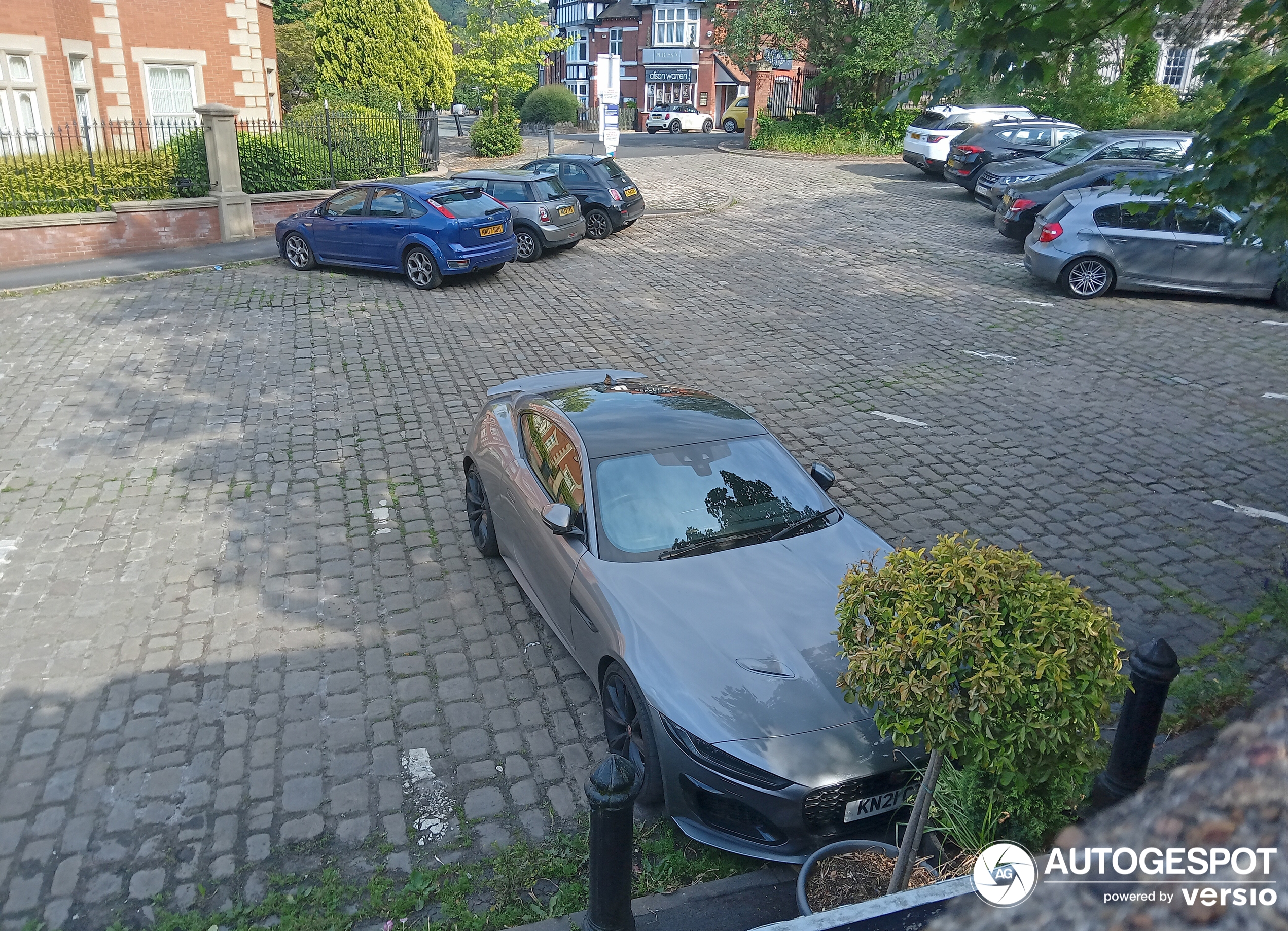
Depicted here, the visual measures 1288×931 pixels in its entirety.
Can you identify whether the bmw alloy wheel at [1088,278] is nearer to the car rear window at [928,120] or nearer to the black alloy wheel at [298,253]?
the black alloy wheel at [298,253]

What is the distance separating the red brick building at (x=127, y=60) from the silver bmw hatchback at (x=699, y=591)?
671 inches

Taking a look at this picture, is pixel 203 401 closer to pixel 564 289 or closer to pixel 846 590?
pixel 564 289

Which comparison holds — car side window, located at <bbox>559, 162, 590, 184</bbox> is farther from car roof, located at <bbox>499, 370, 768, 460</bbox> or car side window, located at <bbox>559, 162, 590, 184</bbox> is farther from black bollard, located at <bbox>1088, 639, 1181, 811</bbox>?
black bollard, located at <bbox>1088, 639, 1181, 811</bbox>

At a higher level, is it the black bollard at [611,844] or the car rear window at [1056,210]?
the car rear window at [1056,210]

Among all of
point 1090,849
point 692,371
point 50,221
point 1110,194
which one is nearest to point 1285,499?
point 692,371

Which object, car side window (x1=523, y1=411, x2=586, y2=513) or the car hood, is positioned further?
A: car side window (x1=523, y1=411, x2=586, y2=513)

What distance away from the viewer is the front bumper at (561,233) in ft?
54.5

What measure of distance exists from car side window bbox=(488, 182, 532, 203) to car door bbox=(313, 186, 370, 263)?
2414 mm

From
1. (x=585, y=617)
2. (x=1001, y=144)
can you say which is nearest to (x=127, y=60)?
(x=1001, y=144)

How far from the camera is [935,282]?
15242mm

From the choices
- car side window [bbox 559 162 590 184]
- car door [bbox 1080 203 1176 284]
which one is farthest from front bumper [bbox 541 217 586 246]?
car door [bbox 1080 203 1176 284]

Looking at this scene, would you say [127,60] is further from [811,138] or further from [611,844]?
[611,844]

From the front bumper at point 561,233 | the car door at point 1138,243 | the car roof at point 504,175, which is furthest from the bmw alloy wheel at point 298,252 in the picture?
the car door at point 1138,243

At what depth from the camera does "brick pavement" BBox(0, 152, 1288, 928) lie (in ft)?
15.7
